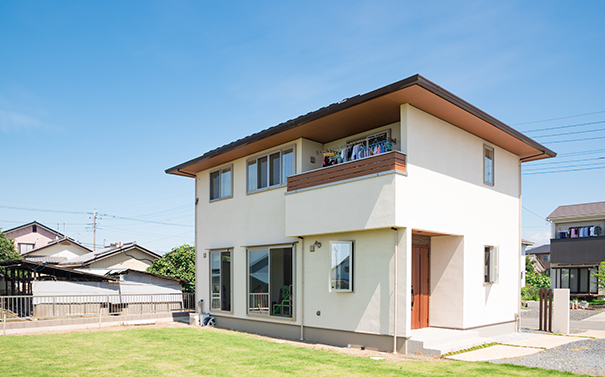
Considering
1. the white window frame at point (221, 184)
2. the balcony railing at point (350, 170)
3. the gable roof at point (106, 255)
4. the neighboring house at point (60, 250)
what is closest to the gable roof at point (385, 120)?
the white window frame at point (221, 184)

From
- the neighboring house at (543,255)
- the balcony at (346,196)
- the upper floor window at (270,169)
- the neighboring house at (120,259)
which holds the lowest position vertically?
the neighboring house at (543,255)

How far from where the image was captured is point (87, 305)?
1775 cm

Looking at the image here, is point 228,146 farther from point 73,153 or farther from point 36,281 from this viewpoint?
point 73,153

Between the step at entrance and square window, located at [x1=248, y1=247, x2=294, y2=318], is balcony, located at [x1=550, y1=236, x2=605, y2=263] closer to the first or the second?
the step at entrance

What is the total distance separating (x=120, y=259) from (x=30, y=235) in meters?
24.3

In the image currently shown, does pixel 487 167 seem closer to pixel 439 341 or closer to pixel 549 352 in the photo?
pixel 549 352

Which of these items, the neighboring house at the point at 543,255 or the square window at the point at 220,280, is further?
the neighboring house at the point at 543,255

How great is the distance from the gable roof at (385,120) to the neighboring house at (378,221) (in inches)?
1.8

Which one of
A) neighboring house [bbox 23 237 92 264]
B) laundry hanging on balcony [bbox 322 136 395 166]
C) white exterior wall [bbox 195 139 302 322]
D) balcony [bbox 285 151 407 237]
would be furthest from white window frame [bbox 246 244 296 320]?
neighboring house [bbox 23 237 92 264]

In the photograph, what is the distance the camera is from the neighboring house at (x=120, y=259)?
28125mm

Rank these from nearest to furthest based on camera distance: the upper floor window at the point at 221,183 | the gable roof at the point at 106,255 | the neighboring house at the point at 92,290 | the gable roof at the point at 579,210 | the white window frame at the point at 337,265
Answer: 1. the white window frame at the point at 337,265
2. the upper floor window at the point at 221,183
3. the neighboring house at the point at 92,290
4. the gable roof at the point at 106,255
5. the gable roof at the point at 579,210

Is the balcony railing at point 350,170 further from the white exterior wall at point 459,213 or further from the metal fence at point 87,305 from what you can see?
the metal fence at point 87,305

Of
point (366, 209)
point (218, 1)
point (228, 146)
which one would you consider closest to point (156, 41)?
point (218, 1)

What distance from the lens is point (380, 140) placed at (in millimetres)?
12352
